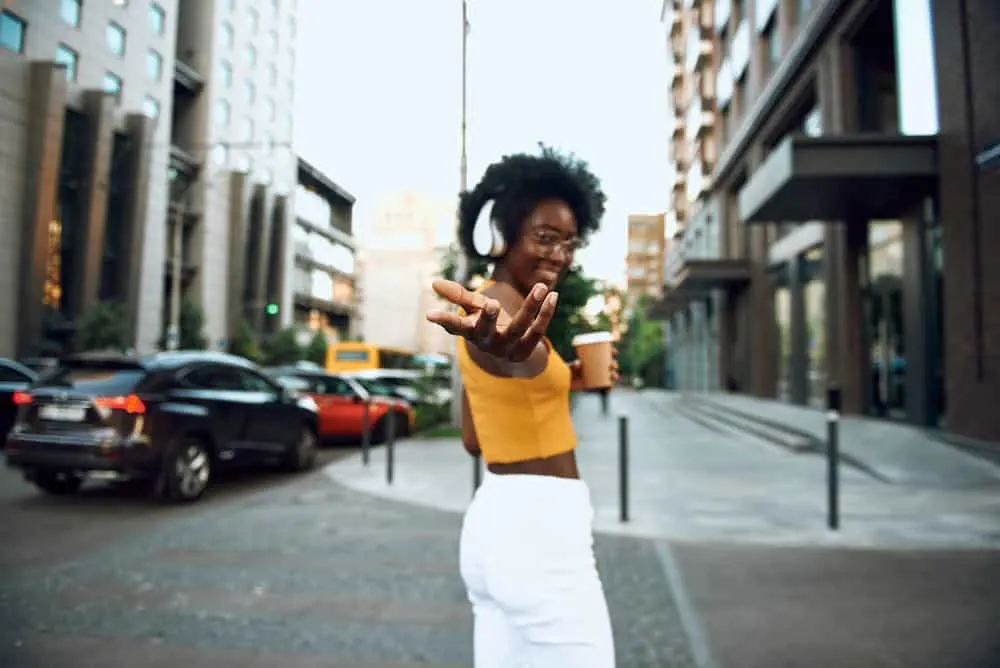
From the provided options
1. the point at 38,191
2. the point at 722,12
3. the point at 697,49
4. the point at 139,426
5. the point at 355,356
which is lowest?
the point at 139,426

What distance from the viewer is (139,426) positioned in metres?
6.88

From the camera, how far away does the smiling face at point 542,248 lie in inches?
66.0

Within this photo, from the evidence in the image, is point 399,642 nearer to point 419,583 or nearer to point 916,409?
point 419,583

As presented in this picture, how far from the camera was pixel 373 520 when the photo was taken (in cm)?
636

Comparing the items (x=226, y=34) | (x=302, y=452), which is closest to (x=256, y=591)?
(x=226, y=34)

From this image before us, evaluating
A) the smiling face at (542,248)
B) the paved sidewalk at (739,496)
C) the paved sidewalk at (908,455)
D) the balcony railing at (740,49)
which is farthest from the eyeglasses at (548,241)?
the balcony railing at (740,49)

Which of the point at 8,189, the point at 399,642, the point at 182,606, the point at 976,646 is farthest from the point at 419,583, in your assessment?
the point at 8,189

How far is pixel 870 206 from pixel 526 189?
1532 cm

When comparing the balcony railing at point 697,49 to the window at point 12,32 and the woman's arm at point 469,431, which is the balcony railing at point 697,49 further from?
the window at point 12,32

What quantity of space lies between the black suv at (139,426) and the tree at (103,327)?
3.36 m

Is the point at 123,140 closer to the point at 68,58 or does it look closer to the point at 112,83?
the point at 112,83

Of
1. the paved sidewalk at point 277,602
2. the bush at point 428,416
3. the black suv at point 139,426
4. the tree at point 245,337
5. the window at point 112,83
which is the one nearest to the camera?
the window at point 112,83

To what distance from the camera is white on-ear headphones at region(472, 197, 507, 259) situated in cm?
177

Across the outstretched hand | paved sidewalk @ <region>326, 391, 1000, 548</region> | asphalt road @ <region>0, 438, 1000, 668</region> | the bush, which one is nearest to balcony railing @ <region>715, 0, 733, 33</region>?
the bush
